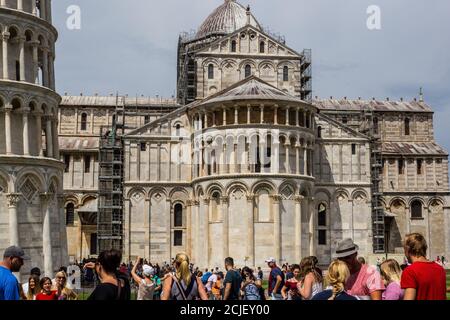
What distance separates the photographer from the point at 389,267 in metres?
10.7

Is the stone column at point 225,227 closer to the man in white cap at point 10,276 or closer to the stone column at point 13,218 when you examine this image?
the stone column at point 13,218

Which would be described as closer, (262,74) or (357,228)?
(357,228)

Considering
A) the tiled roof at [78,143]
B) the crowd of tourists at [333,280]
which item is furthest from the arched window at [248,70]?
the crowd of tourists at [333,280]

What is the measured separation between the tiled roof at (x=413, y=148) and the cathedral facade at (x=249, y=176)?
4.14 feet

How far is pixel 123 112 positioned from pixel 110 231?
9773 millimetres

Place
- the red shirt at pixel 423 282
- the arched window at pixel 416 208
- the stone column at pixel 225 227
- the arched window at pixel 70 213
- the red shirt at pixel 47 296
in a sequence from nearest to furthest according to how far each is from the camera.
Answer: the red shirt at pixel 423 282 → the red shirt at pixel 47 296 → the stone column at pixel 225 227 → the arched window at pixel 70 213 → the arched window at pixel 416 208

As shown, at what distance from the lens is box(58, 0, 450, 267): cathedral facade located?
46.9 m

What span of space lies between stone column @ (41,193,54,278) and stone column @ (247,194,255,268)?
16.0 m

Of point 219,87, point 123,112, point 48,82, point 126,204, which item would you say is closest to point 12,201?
point 48,82

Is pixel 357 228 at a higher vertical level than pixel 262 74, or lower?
lower

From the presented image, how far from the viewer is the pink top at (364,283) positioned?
A: 9.70 meters

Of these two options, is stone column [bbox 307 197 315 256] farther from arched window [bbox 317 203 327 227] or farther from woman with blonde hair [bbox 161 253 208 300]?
woman with blonde hair [bbox 161 253 208 300]
